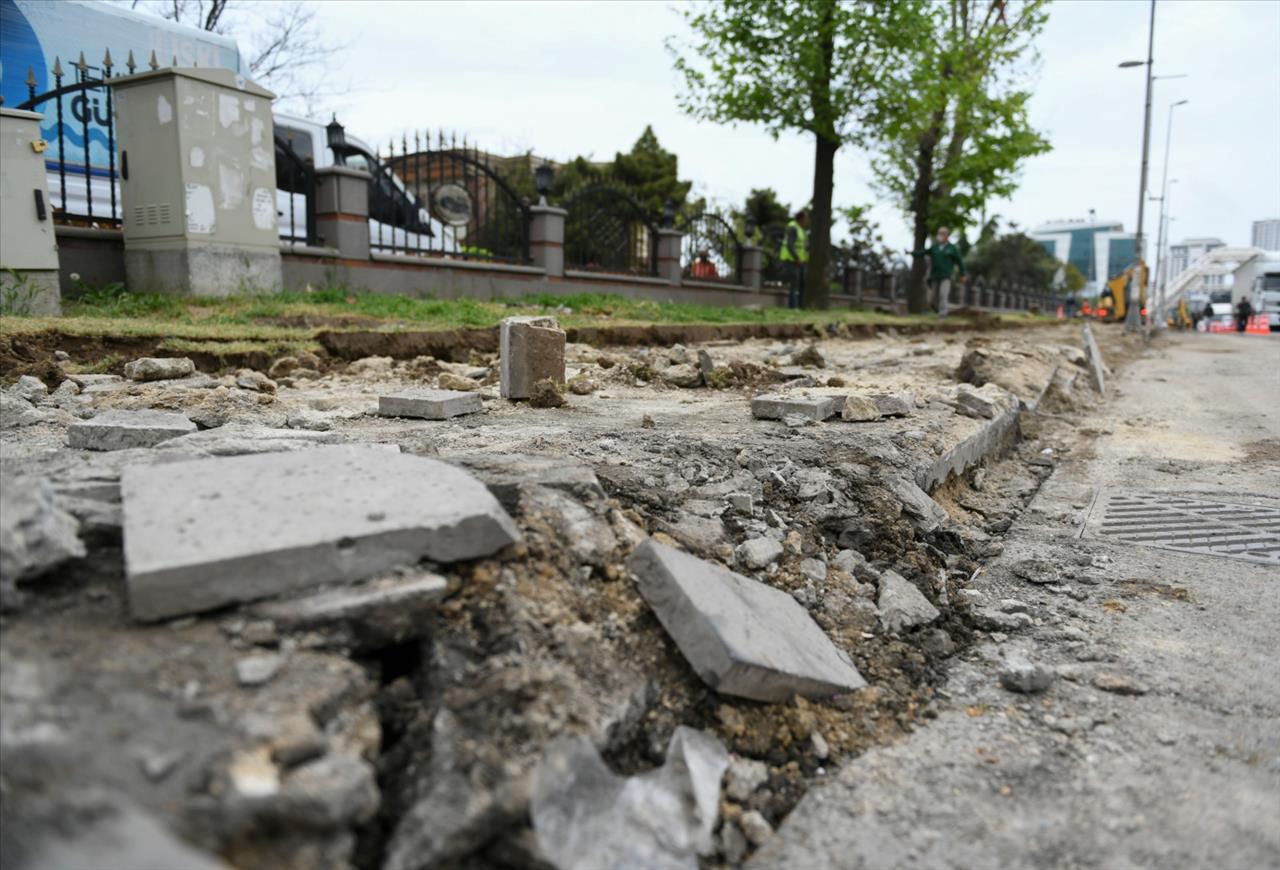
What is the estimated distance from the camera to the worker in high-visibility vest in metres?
18.9

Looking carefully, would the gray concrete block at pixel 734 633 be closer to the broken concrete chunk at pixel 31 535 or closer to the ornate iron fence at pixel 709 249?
the broken concrete chunk at pixel 31 535

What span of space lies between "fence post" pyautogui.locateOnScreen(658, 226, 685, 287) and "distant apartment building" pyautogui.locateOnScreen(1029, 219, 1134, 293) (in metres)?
83.1

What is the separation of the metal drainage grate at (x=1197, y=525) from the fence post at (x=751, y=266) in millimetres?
15135

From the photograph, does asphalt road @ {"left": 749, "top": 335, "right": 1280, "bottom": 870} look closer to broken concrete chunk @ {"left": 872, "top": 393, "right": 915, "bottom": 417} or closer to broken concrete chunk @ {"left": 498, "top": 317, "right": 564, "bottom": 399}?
broken concrete chunk @ {"left": 872, "top": 393, "right": 915, "bottom": 417}

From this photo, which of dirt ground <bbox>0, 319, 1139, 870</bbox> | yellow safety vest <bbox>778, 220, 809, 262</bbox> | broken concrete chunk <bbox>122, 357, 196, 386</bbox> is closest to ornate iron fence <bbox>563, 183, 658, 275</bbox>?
yellow safety vest <bbox>778, 220, 809, 262</bbox>

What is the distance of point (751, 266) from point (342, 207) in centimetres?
1072

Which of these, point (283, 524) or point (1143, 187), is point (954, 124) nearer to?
point (1143, 187)

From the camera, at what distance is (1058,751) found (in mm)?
2027

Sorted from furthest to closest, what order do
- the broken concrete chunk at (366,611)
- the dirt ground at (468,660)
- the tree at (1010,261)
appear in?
the tree at (1010,261), the broken concrete chunk at (366,611), the dirt ground at (468,660)

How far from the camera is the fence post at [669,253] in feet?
53.4

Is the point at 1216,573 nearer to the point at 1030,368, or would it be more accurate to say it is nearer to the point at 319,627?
the point at 319,627

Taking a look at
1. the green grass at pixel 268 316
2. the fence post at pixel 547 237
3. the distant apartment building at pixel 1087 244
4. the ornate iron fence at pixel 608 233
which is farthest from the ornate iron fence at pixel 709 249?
the distant apartment building at pixel 1087 244

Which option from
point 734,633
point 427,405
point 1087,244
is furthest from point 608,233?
point 1087,244

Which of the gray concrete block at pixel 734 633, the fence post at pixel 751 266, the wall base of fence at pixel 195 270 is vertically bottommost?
the gray concrete block at pixel 734 633
